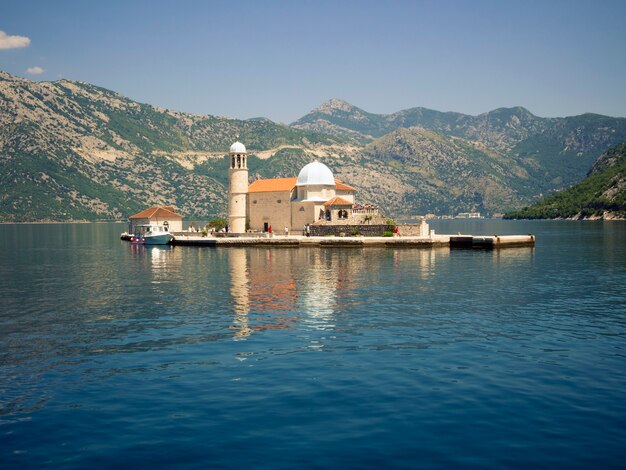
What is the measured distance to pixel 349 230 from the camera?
95.1m

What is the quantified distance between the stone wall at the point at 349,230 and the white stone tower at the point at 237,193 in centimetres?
1343

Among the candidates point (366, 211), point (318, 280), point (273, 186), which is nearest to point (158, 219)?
point (273, 186)

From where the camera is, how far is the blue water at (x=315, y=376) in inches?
568

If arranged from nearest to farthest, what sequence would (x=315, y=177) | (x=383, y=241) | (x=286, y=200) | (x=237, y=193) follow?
(x=383, y=241) → (x=315, y=177) → (x=286, y=200) → (x=237, y=193)

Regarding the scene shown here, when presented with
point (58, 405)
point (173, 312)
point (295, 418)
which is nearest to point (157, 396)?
point (58, 405)

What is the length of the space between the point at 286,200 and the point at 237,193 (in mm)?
8324

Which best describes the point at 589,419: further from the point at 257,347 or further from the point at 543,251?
the point at 543,251

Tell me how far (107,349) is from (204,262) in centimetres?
4222

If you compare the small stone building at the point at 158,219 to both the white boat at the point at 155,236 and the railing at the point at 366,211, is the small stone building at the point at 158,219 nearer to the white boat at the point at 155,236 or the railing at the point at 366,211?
the white boat at the point at 155,236

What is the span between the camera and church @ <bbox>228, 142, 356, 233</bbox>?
325 ft

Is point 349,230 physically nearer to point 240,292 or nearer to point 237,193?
point 237,193

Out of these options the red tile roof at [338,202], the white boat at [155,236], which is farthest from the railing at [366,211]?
the white boat at [155,236]

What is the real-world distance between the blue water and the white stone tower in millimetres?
58396

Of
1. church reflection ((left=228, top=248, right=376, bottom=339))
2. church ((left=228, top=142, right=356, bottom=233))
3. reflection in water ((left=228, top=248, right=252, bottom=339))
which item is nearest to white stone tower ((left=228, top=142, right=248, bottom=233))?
church ((left=228, top=142, right=356, bottom=233))
